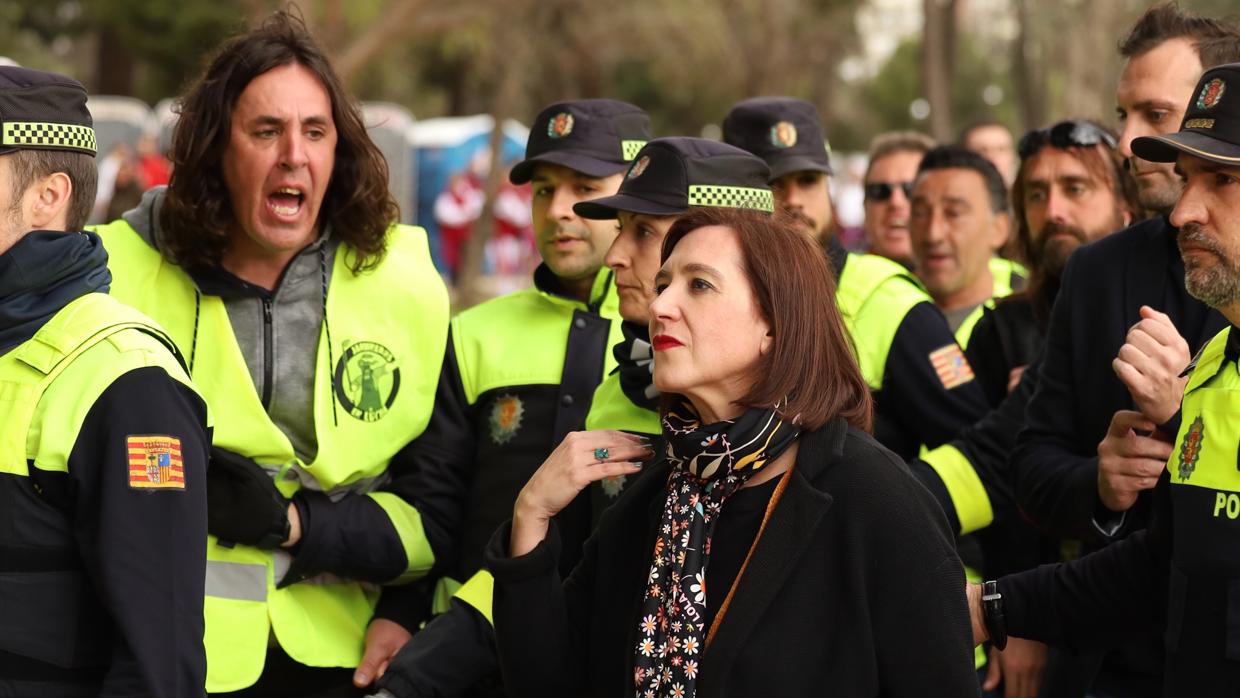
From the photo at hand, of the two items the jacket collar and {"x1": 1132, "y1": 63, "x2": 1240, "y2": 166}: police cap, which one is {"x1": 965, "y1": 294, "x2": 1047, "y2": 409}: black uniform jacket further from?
{"x1": 1132, "y1": 63, "x2": 1240, "y2": 166}: police cap

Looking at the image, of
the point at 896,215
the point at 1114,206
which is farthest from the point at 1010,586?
the point at 896,215

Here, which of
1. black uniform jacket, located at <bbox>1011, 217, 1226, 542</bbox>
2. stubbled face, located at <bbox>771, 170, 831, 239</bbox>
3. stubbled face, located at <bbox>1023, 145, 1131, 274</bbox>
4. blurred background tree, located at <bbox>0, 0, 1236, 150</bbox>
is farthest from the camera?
blurred background tree, located at <bbox>0, 0, 1236, 150</bbox>

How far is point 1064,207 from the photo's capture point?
18.2ft

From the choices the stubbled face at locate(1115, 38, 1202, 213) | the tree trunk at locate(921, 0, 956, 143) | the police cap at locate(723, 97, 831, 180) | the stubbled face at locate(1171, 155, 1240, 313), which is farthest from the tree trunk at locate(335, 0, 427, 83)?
the stubbled face at locate(1171, 155, 1240, 313)

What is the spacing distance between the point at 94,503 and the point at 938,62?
61.2ft

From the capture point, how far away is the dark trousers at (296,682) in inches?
A: 171

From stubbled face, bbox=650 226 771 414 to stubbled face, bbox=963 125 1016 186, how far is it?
6.17m

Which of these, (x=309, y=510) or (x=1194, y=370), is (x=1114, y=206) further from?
(x=309, y=510)

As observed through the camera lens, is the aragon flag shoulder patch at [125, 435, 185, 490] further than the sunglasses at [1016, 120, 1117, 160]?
No

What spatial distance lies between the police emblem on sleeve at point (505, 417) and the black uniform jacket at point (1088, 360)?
1.43 metres

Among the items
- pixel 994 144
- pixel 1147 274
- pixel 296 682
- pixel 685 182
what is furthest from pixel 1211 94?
pixel 994 144

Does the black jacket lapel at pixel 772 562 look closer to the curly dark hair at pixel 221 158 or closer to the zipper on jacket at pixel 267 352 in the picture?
the zipper on jacket at pixel 267 352

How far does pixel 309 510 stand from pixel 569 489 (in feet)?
3.92

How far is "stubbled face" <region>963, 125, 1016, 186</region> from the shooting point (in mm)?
9203
